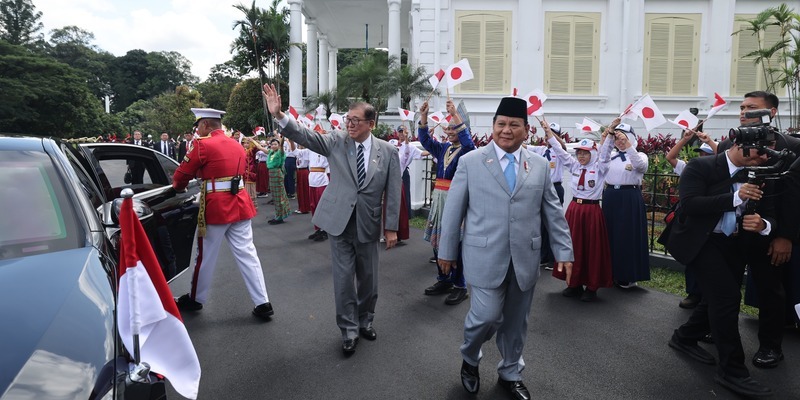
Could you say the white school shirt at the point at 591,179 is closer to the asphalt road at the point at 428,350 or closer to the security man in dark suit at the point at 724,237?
the asphalt road at the point at 428,350

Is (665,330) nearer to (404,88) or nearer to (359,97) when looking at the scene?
(404,88)

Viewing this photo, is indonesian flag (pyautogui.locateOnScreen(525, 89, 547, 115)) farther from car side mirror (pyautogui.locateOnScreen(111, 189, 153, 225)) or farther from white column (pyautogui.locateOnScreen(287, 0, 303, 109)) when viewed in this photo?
white column (pyautogui.locateOnScreen(287, 0, 303, 109))

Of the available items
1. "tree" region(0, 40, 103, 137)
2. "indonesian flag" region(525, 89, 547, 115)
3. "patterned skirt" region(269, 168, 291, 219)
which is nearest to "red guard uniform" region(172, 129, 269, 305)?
"indonesian flag" region(525, 89, 547, 115)

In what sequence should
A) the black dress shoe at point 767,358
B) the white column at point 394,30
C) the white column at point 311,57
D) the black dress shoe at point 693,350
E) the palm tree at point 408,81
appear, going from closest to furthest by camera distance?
the black dress shoe at point 767,358 < the black dress shoe at point 693,350 < the palm tree at point 408,81 < the white column at point 394,30 < the white column at point 311,57

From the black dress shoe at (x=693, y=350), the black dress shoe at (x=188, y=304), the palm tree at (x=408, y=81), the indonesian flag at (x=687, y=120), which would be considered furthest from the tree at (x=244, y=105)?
the black dress shoe at (x=693, y=350)

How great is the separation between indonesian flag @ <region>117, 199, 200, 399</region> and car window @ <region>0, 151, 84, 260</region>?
0.32 m

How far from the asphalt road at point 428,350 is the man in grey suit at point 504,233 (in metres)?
0.43

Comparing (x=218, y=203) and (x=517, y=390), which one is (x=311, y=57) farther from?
(x=517, y=390)

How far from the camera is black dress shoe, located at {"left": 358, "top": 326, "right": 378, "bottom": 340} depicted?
4.44 metres

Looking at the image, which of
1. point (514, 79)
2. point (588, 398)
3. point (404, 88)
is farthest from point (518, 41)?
point (588, 398)

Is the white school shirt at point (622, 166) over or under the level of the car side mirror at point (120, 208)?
over

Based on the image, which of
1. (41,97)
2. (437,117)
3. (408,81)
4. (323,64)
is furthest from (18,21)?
(437,117)

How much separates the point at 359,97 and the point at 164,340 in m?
20.6

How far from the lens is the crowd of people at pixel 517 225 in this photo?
10.8ft
